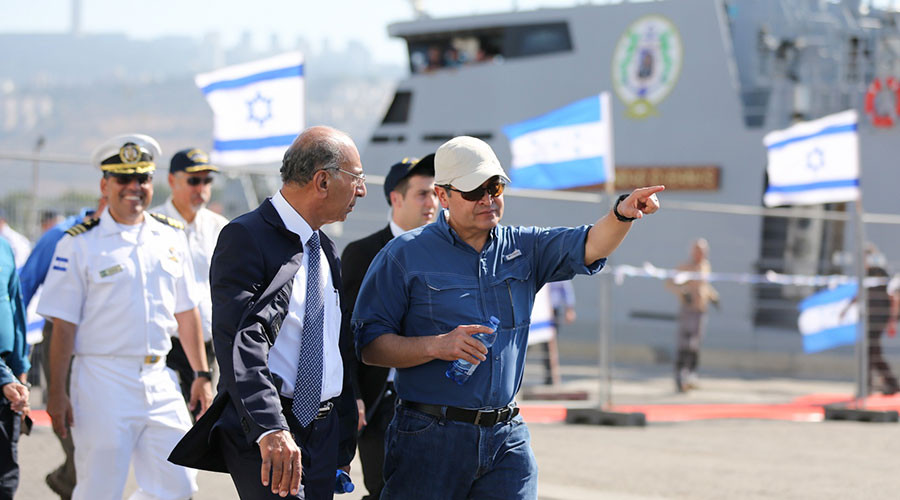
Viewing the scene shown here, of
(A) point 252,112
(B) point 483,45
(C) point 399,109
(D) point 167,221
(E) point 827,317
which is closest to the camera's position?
(D) point 167,221

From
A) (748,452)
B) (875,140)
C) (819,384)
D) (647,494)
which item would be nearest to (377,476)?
(647,494)

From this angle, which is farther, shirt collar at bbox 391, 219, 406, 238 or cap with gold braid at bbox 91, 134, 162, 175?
shirt collar at bbox 391, 219, 406, 238

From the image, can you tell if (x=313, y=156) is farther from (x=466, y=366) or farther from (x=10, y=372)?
(x=10, y=372)

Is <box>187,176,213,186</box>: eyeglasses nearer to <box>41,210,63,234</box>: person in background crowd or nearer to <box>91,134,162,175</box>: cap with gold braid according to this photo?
<box>91,134,162,175</box>: cap with gold braid

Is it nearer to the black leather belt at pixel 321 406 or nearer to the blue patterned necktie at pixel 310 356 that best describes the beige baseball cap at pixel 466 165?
the blue patterned necktie at pixel 310 356

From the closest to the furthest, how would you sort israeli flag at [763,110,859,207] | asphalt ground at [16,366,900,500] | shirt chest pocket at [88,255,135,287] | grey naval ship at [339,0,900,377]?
shirt chest pocket at [88,255,135,287] → asphalt ground at [16,366,900,500] → israeli flag at [763,110,859,207] → grey naval ship at [339,0,900,377]

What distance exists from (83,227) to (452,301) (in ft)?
6.96

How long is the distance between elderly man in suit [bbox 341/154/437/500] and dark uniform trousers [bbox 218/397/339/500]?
1007mm

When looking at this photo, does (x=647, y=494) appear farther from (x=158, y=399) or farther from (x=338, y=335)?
→ (x=338, y=335)

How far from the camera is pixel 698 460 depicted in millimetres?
8664

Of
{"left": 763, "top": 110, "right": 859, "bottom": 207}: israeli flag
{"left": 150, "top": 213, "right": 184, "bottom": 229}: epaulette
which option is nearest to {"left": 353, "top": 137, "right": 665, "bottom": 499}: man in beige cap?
{"left": 150, "top": 213, "right": 184, "bottom": 229}: epaulette

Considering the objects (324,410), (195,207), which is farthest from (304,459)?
(195,207)

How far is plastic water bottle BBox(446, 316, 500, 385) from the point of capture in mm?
3947

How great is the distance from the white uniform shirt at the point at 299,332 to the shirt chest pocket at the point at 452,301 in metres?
0.35
